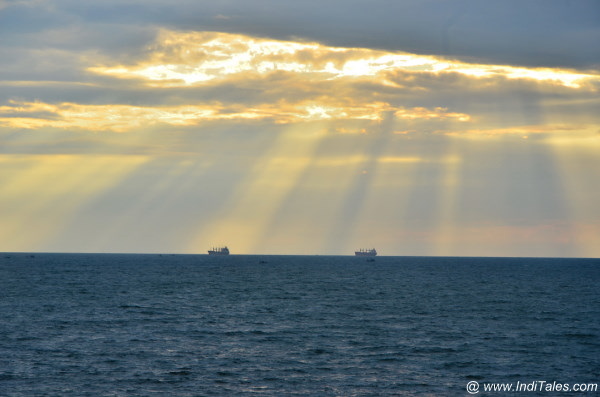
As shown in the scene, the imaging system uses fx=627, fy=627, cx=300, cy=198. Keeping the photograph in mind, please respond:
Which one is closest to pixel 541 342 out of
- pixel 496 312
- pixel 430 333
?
pixel 430 333

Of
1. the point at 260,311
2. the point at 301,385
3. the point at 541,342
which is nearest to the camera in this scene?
the point at 301,385

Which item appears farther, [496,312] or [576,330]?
[496,312]

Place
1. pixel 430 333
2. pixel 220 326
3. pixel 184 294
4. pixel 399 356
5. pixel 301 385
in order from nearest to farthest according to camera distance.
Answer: pixel 301 385
pixel 399 356
pixel 430 333
pixel 220 326
pixel 184 294

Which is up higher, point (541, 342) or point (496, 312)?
point (496, 312)

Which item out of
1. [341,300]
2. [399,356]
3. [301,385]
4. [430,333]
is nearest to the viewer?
[301,385]

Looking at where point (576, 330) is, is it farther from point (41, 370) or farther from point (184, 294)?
point (184, 294)

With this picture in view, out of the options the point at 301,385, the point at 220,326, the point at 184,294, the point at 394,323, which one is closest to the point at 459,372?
the point at 301,385

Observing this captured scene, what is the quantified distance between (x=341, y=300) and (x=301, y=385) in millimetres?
67278

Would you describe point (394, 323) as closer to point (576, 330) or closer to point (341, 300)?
point (576, 330)

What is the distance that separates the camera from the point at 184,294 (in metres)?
128

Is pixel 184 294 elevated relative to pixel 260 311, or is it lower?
elevated

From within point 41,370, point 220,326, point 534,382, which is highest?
point 220,326

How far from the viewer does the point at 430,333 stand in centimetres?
7288

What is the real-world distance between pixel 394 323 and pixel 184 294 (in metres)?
59.0
